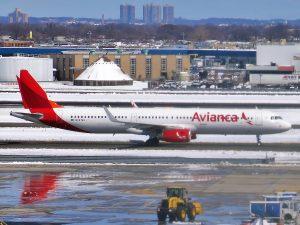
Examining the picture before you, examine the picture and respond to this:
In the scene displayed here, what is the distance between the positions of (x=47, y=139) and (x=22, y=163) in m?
13.2

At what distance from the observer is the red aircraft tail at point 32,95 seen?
75250 millimetres

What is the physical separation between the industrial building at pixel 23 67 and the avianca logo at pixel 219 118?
67.7 m

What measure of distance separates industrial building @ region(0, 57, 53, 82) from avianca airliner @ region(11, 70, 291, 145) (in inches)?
2504

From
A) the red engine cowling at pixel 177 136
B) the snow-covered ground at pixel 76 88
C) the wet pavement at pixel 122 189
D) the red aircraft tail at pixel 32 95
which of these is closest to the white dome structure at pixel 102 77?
the snow-covered ground at pixel 76 88

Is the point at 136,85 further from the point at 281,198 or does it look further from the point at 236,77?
the point at 281,198

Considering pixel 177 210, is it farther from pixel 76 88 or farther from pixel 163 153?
pixel 76 88

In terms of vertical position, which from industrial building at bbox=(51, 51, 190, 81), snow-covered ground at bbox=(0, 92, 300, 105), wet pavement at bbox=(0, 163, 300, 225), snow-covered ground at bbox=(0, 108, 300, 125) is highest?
industrial building at bbox=(51, 51, 190, 81)

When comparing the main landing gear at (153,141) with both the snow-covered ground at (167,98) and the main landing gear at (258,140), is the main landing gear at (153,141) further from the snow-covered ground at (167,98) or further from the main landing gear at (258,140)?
the snow-covered ground at (167,98)

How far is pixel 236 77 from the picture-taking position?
570ft

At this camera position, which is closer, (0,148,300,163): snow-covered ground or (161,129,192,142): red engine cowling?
(0,148,300,163): snow-covered ground

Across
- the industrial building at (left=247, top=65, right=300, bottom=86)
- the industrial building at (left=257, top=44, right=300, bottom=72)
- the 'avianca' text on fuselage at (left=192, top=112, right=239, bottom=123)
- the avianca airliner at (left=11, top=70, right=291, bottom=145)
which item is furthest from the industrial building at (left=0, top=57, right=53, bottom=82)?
the 'avianca' text on fuselage at (left=192, top=112, right=239, bottom=123)

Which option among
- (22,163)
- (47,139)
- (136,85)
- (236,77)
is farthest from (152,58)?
(22,163)

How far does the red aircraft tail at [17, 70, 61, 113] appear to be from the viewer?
2963 inches

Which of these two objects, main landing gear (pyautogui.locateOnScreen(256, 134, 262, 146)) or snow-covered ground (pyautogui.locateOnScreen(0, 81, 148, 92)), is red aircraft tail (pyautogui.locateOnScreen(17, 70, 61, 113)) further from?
snow-covered ground (pyautogui.locateOnScreen(0, 81, 148, 92))
